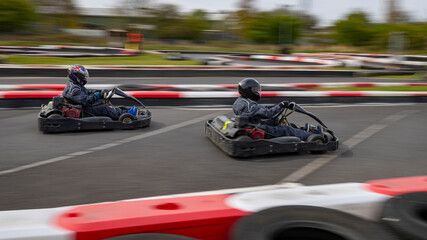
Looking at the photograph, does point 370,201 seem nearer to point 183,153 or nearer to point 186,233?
point 186,233

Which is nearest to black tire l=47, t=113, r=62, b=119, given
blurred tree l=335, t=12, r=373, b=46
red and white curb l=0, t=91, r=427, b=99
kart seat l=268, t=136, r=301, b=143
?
red and white curb l=0, t=91, r=427, b=99

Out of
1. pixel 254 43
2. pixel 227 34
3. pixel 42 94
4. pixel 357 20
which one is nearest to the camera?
pixel 42 94

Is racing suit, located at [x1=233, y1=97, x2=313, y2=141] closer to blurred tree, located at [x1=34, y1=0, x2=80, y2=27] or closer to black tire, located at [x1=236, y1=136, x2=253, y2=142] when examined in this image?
black tire, located at [x1=236, y1=136, x2=253, y2=142]

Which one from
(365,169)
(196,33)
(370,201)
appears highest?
(196,33)

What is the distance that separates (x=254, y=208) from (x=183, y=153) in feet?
8.69

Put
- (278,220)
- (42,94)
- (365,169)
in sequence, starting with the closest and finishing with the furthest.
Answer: (278,220) < (365,169) < (42,94)

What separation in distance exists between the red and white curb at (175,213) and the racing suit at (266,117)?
7.34ft

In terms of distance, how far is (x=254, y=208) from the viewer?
2.62m

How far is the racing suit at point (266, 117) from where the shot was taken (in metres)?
5.18

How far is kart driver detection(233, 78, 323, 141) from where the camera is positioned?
5.18 metres

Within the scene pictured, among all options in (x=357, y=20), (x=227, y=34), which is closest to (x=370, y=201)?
(x=357, y=20)

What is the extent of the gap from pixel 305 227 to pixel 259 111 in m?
2.93

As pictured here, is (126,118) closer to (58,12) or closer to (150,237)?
(150,237)

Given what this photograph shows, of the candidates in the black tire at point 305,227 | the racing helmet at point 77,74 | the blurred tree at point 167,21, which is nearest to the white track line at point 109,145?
the racing helmet at point 77,74
